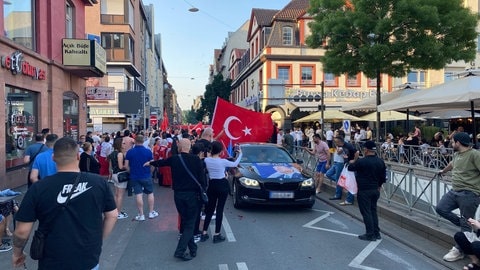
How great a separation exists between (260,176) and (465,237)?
446 centimetres

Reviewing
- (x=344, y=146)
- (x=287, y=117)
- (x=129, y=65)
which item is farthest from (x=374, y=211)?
(x=129, y=65)

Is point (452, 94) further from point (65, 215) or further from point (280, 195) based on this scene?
point (65, 215)

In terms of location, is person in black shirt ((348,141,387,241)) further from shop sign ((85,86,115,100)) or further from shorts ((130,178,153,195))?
shop sign ((85,86,115,100))

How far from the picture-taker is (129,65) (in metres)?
36.2

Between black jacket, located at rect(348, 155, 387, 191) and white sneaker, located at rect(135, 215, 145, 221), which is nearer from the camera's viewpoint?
black jacket, located at rect(348, 155, 387, 191)

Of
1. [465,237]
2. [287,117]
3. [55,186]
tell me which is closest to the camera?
[55,186]

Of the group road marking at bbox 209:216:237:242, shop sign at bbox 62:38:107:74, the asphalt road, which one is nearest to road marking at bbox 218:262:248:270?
the asphalt road

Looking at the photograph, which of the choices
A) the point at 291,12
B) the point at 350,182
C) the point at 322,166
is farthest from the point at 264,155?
the point at 291,12

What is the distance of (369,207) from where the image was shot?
23.1 feet

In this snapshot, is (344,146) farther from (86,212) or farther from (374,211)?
(86,212)

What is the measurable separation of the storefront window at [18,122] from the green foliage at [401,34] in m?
11.6

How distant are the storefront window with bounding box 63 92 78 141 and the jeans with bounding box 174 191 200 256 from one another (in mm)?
13222

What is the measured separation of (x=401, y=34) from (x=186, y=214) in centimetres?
1369

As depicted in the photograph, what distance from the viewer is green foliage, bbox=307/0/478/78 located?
1603 centimetres
